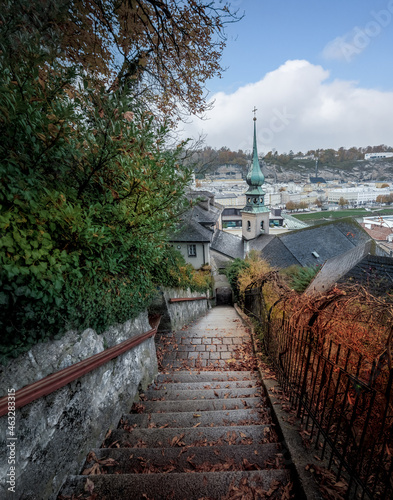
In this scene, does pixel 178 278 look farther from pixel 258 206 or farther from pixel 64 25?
pixel 258 206

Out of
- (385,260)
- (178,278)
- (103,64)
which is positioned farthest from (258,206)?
(103,64)

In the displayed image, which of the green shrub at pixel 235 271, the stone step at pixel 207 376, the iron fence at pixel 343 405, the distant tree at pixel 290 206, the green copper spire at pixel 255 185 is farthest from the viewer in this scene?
the distant tree at pixel 290 206

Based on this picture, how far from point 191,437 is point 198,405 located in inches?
30.4

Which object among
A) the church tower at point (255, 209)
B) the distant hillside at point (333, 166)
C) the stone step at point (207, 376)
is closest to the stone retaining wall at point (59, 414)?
the stone step at point (207, 376)

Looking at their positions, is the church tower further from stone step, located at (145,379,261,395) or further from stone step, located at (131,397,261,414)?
stone step, located at (131,397,261,414)

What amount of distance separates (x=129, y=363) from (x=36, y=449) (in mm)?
1745

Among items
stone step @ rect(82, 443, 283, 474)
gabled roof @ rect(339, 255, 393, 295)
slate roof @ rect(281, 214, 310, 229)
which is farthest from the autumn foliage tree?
slate roof @ rect(281, 214, 310, 229)

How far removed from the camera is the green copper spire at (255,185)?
115 ft

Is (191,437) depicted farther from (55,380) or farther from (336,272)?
(336,272)

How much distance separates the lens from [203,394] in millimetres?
3963

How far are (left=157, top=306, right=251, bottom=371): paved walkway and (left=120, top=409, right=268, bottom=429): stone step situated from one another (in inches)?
74.2

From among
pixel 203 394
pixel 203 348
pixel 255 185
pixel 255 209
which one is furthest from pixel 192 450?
pixel 255 185

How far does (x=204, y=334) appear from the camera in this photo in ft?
23.9

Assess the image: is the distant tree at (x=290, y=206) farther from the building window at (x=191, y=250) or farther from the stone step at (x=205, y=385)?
the stone step at (x=205, y=385)
